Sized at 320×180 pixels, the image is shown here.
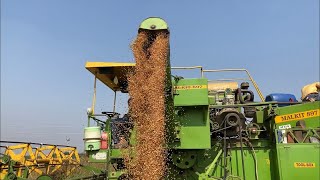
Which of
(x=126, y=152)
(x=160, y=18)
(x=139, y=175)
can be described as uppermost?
(x=160, y=18)

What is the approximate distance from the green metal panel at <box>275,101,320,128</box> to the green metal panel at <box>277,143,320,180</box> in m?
0.43

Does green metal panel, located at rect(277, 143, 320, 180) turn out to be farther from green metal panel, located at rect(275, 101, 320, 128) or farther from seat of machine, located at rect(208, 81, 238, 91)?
seat of machine, located at rect(208, 81, 238, 91)

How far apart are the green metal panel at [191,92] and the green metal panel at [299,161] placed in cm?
136

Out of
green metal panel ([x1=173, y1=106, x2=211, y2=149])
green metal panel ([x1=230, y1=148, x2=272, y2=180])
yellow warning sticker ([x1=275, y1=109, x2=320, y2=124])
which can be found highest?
yellow warning sticker ([x1=275, y1=109, x2=320, y2=124])

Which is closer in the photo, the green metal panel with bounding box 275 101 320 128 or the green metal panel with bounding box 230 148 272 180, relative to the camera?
the green metal panel with bounding box 275 101 320 128

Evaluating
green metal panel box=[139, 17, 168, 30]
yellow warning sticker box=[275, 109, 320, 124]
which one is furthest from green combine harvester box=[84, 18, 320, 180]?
green metal panel box=[139, 17, 168, 30]

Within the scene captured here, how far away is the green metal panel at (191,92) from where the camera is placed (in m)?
4.22

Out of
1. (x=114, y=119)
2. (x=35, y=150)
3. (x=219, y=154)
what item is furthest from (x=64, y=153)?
(x=219, y=154)

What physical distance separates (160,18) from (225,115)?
6.52ft

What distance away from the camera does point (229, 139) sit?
15.7 ft

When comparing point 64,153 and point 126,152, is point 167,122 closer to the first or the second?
point 126,152

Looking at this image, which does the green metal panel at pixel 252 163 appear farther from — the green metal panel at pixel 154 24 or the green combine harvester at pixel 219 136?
the green metal panel at pixel 154 24

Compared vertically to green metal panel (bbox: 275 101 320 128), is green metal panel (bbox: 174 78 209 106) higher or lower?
higher

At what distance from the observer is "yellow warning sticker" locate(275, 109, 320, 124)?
179 inches
